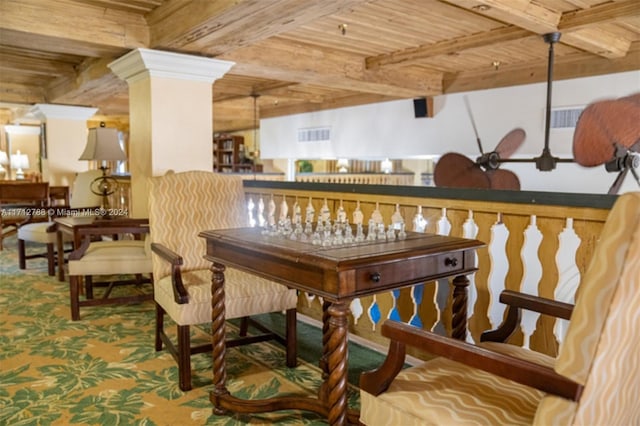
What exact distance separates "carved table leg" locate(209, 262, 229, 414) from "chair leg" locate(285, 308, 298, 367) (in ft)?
1.67

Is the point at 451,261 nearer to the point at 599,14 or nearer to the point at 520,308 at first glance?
the point at 520,308

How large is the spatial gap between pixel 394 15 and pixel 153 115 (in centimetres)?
202

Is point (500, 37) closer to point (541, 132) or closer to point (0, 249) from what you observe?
point (541, 132)

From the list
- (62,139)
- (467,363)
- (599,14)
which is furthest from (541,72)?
(62,139)

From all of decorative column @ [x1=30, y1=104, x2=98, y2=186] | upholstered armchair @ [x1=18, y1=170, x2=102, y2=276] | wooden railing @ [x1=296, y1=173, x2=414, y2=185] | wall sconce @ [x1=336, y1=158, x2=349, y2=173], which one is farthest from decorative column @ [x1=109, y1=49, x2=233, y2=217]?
wall sconce @ [x1=336, y1=158, x2=349, y2=173]

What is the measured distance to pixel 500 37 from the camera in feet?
13.3

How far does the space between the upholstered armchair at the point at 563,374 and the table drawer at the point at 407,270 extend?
23cm

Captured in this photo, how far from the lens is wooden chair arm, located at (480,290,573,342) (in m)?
1.59

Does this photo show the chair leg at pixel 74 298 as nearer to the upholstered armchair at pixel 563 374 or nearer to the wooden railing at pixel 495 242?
the wooden railing at pixel 495 242

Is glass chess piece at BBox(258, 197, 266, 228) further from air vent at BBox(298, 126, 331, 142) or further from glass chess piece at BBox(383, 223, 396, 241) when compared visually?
air vent at BBox(298, 126, 331, 142)

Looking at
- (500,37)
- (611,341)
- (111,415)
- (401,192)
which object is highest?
(500,37)

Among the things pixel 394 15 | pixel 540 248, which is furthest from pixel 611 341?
pixel 394 15

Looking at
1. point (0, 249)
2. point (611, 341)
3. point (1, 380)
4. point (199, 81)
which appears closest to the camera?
point (611, 341)

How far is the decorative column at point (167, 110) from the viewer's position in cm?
371
